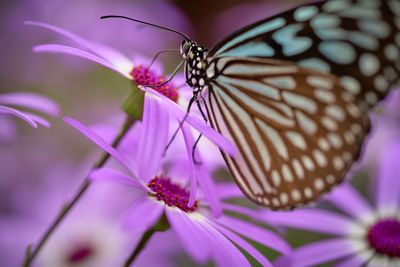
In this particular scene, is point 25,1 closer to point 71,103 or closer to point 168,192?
point 71,103

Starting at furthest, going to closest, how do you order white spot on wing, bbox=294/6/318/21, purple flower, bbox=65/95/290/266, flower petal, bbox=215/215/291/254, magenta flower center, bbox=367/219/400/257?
magenta flower center, bbox=367/219/400/257
white spot on wing, bbox=294/6/318/21
flower petal, bbox=215/215/291/254
purple flower, bbox=65/95/290/266

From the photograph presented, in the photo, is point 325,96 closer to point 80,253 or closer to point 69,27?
point 80,253

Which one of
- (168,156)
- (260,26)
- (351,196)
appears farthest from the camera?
(351,196)

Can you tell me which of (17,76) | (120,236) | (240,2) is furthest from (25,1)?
(240,2)

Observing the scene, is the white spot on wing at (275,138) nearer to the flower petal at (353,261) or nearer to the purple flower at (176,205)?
the purple flower at (176,205)

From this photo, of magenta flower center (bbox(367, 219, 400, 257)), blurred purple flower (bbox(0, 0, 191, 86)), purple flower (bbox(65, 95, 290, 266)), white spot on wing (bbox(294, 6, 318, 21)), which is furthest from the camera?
blurred purple flower (bbox(0, 0, 191, 86))

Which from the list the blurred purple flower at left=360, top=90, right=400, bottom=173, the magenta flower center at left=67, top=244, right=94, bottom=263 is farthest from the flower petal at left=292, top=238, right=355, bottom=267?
the blurred purple flower at left=360, top=90, right=400, bottom=173

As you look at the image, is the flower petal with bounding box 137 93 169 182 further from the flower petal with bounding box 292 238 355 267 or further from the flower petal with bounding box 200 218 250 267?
the flower petal with bounding box 292 238 355 267
